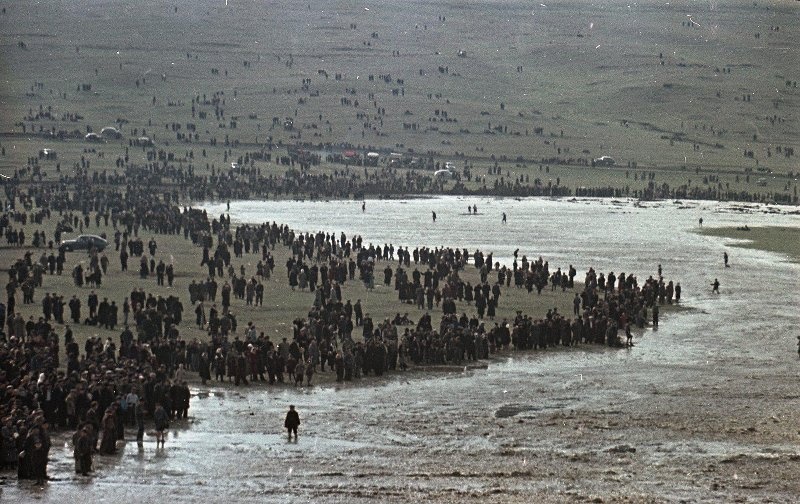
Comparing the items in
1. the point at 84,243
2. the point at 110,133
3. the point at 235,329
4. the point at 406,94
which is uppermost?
the point at 406,94

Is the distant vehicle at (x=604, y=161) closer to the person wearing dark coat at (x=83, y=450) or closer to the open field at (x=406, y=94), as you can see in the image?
the open field at (x=406, y=94)

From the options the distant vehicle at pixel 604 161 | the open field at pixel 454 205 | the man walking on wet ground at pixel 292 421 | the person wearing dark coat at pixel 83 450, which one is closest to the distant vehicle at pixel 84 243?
the open field at pixel 454 205

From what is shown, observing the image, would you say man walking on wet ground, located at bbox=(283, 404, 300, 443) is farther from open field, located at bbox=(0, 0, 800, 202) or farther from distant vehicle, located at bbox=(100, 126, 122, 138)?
distant vehicle, located at bbox=(100, 126, 122, 138)

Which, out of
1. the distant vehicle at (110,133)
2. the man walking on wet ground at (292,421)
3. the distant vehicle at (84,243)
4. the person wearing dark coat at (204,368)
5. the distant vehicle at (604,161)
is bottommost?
the man walking on wet ground at (292,421)

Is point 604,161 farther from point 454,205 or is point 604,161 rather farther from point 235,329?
point 235,329

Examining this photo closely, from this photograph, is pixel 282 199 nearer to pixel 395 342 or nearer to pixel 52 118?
pixel 52 118

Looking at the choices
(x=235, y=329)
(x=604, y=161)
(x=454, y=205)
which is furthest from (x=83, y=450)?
(x=604, y=161)

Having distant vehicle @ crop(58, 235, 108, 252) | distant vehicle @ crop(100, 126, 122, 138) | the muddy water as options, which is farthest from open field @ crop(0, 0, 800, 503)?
distant vehicle @ crop(100, 126, 122, 138)
